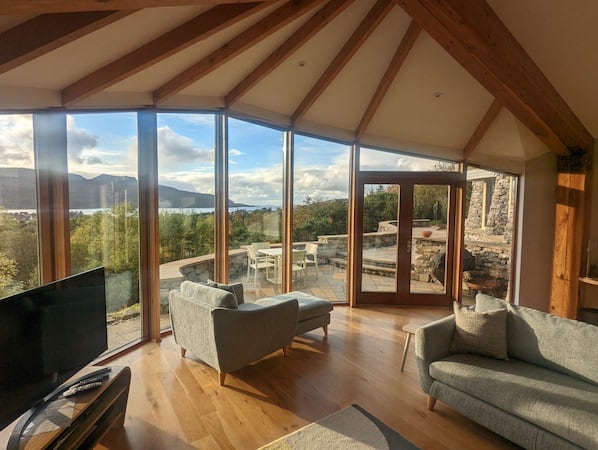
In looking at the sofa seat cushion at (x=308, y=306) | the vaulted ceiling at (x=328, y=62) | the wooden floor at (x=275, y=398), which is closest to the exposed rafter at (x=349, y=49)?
the vaulted ceiling at (x=328, y=62)

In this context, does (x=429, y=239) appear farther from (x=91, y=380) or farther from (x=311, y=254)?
(x=91, y=380)

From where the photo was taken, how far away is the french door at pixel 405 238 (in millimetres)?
5520

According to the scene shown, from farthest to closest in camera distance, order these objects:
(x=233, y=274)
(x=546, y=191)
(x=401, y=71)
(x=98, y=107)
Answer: (x=546, y=191)
(x=233, y=274)
(x=401, y=71)
(x=98, y=107)

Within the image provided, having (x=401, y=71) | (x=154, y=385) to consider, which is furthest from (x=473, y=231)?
(x=154, y=385)

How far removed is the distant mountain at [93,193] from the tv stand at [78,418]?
5.23ft

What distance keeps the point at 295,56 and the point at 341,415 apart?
342 cm

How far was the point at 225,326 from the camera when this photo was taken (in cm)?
296

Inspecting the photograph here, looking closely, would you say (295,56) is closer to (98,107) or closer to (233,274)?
(98,107)

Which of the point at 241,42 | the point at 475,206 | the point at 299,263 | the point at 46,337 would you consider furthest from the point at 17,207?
the point at 475,206

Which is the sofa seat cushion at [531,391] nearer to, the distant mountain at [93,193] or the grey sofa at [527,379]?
the grey sofa at [527,379]

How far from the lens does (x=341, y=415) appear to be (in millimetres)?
2619

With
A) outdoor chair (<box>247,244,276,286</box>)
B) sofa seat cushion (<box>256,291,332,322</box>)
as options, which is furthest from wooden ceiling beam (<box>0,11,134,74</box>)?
outdoor chair (<box>247,244,276,286</box>)

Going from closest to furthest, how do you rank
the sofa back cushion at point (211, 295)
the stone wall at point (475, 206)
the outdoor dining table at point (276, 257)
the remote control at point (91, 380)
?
the remote control at point (91, 380) → the sofa back cushion at point (211, 295) → the outdoor dining table at point (276, 257) → the stone wall at point (475, 206)

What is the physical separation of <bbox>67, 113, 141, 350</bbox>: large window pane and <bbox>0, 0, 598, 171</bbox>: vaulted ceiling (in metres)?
0.31
